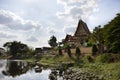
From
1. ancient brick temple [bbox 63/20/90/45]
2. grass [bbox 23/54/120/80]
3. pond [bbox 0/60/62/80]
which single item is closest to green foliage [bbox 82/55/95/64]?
grass [bbox 23/54/120/80]

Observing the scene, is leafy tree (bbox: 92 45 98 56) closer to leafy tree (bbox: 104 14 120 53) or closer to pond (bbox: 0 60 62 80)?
leafy tree (bbox: 104 14 120 53)

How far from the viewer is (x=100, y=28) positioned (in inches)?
2174

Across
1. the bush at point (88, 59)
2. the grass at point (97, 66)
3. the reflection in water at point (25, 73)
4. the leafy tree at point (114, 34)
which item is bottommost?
the reflection in water at point (25, 73)

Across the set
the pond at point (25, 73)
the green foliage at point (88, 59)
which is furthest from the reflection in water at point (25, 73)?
the green foliage at point (88, 59)

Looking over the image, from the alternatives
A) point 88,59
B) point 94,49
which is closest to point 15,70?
point 88,59

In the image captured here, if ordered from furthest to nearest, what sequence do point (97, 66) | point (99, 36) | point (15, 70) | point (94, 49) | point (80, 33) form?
point (80, 33)
point (15, 70)
point (99, 36)
point (94, 49)
point (97, 66)

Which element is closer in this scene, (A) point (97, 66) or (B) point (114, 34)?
(A) point (97, 66)

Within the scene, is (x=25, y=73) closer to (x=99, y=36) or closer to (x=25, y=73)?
(x=25, y=73)

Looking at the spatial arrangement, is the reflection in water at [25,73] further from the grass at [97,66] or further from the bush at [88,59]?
the bush at [88,59]

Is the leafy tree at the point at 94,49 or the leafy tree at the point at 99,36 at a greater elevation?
the leafy tree at the point at 99,36

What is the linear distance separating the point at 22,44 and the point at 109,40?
11179cm

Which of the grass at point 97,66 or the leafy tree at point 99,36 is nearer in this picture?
the grass at point 97,66

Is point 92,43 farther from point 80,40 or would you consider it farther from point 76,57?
point 80,40

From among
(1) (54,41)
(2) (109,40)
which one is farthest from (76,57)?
(1) (54,41)
